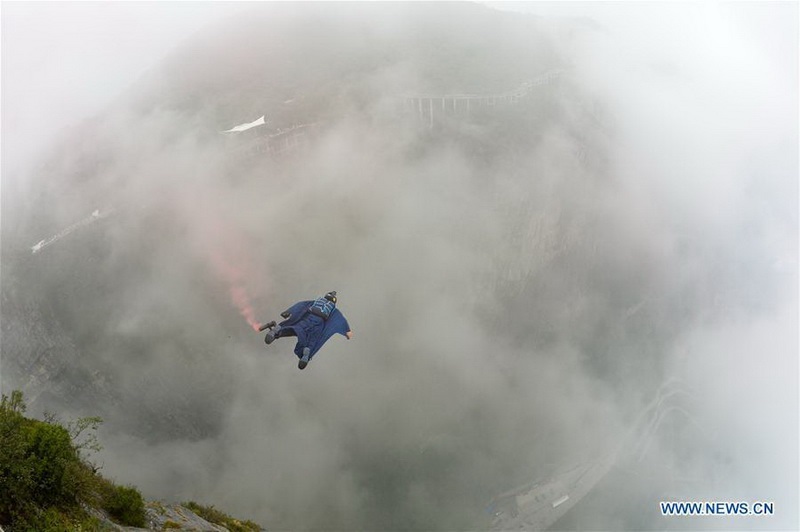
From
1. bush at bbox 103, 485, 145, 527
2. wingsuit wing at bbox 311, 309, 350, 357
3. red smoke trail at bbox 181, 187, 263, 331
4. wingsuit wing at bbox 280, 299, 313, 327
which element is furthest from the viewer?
red smoke trail at bbox 181, 187, 263, 331

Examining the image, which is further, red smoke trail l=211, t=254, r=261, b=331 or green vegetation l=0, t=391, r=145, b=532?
red smoke trail l=211, t=254, r=261, b=331

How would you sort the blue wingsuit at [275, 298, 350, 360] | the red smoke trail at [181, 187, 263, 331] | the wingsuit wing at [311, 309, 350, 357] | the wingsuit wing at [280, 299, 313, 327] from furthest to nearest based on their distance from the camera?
the red smoke trail at [181, 187, 263, 331] < the wingsuit wing at [311, 309, 350, 357] < the wingsuit wing at [280, 299, 313, 327] < the blue wingsuit at [275, 298, 350, 360]

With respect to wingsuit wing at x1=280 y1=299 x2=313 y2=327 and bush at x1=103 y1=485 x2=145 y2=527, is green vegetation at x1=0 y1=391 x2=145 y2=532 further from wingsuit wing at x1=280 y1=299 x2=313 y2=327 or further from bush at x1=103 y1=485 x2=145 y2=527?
wingsuit wing at x1=280 y1=299 x2=313 y2=327

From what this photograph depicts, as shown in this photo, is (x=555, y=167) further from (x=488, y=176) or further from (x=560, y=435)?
(x=560, y=435)

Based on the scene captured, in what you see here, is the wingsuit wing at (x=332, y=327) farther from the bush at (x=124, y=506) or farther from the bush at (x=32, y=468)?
the bush at (x=32, y=468)

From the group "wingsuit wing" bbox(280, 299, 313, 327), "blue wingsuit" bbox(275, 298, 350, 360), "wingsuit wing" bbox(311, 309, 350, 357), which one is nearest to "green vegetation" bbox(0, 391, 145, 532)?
"blue wingsuit" bbox(275, 298, 350, 360)

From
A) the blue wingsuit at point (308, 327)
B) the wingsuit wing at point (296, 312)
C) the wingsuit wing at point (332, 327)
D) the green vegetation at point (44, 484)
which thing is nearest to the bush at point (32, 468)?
the green vegetation at point (44, 484)
